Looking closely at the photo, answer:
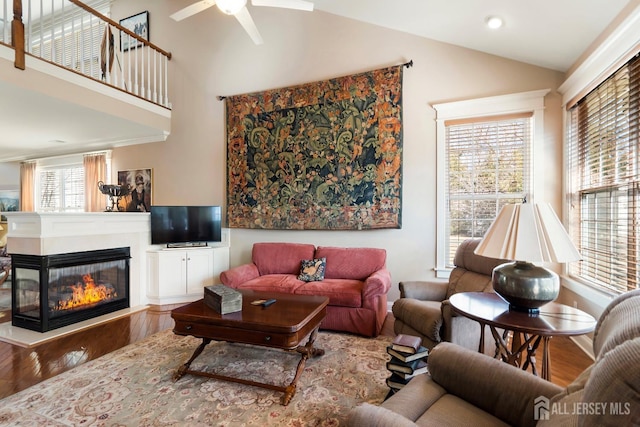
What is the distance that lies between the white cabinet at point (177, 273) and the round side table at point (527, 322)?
3.50 metres

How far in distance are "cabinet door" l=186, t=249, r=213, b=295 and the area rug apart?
152 centimetres

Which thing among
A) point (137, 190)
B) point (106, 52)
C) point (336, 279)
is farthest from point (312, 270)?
point (106, 52)

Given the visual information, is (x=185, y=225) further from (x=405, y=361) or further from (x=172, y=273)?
(x=405, y=361)

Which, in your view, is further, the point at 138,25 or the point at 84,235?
the point at 138,25

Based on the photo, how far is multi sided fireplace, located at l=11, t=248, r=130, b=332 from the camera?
125 inches

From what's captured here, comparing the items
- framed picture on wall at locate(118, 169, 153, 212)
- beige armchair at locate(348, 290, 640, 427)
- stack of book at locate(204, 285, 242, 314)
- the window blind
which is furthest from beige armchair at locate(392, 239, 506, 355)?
framed picture on wall at locate(118, 169, 153, 212)

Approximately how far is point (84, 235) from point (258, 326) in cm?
283

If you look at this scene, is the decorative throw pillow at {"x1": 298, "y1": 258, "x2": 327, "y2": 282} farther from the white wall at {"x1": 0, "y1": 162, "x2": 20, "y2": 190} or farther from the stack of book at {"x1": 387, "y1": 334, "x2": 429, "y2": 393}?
the white wall at {"x1": 0, "y1": 162, "x2": 20, "y2": 190}

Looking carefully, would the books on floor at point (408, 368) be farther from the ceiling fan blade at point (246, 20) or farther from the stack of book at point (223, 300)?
the ceiling fan blade at point (246, 20)

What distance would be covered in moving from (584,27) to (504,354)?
2.56 m

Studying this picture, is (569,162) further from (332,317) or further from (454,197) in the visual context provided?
(332,317)

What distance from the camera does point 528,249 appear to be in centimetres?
160

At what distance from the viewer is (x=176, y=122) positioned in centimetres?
507

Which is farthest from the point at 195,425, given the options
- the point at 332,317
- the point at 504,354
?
the point at 504,354
